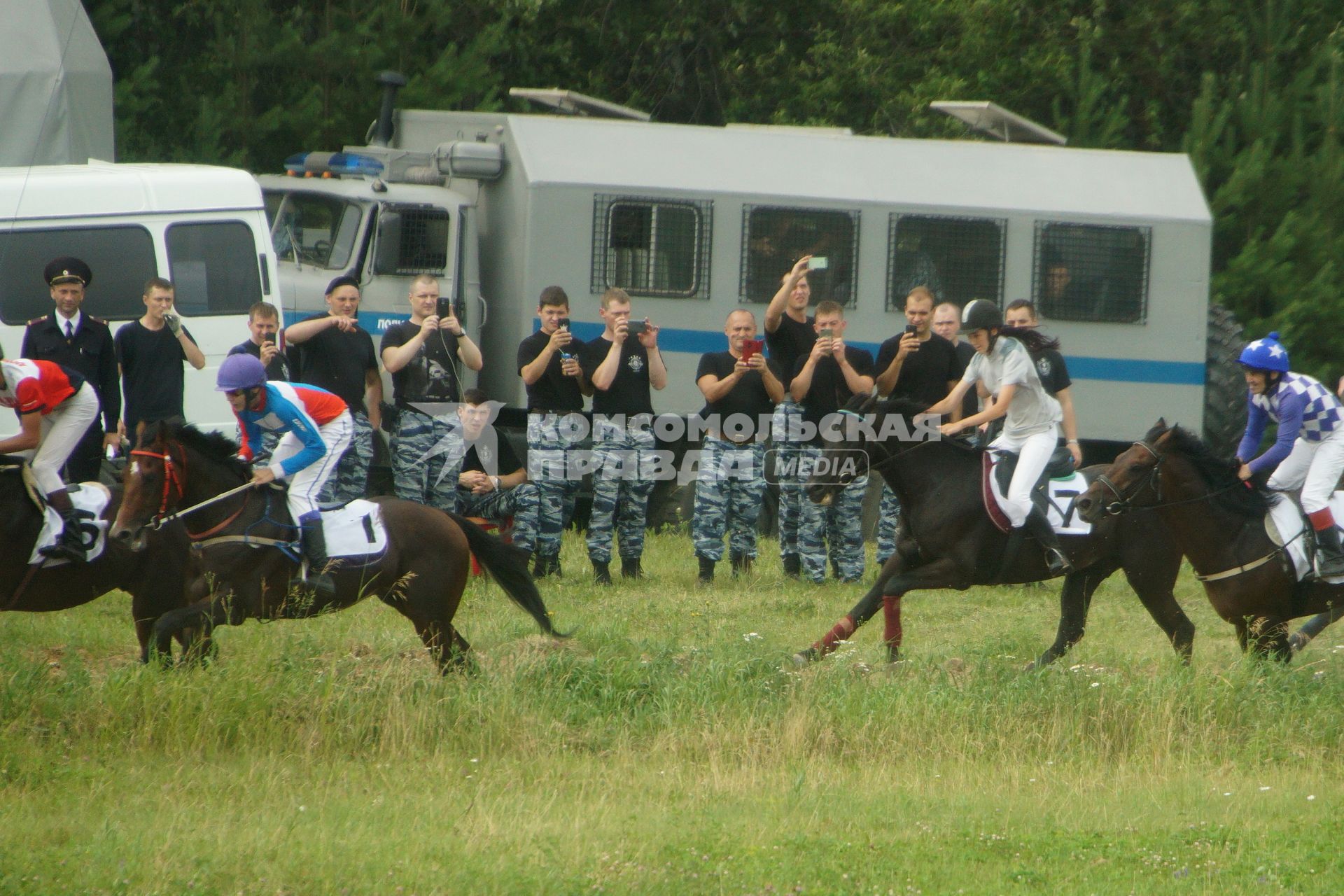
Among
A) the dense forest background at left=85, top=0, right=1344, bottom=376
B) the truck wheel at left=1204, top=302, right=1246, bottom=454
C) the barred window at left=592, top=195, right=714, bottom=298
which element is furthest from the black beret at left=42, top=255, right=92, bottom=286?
the truck wheel at left=1204, top=302, right=1246, bottom=454

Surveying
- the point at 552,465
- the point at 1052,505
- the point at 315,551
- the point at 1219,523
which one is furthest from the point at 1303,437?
the point at 315,551

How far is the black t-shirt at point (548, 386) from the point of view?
38.9ft

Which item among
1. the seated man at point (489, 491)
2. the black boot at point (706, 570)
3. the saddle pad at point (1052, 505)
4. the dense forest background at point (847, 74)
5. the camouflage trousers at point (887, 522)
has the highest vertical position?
the dense forest background at point (847, 74)

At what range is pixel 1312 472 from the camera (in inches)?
352

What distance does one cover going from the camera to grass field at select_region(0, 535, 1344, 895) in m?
5.90

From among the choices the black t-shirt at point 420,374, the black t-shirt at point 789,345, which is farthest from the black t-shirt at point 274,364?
the black t-shirt at point 789,345

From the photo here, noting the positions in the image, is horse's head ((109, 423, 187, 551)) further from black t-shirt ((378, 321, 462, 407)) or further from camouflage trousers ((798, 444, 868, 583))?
camouflage trousers ((798, 444, 868, 583))

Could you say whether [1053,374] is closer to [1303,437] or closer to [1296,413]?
[1303,437]

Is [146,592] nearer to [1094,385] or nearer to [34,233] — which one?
[34,233]

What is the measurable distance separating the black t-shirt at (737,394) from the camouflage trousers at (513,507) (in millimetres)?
1530

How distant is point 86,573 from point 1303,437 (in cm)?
664

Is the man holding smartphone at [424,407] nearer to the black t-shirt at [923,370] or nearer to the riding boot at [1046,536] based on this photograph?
the black t-shirt at [923,370]

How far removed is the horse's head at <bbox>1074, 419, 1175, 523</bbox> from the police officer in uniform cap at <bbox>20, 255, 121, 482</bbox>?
5762mm

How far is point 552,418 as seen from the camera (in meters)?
11.7
